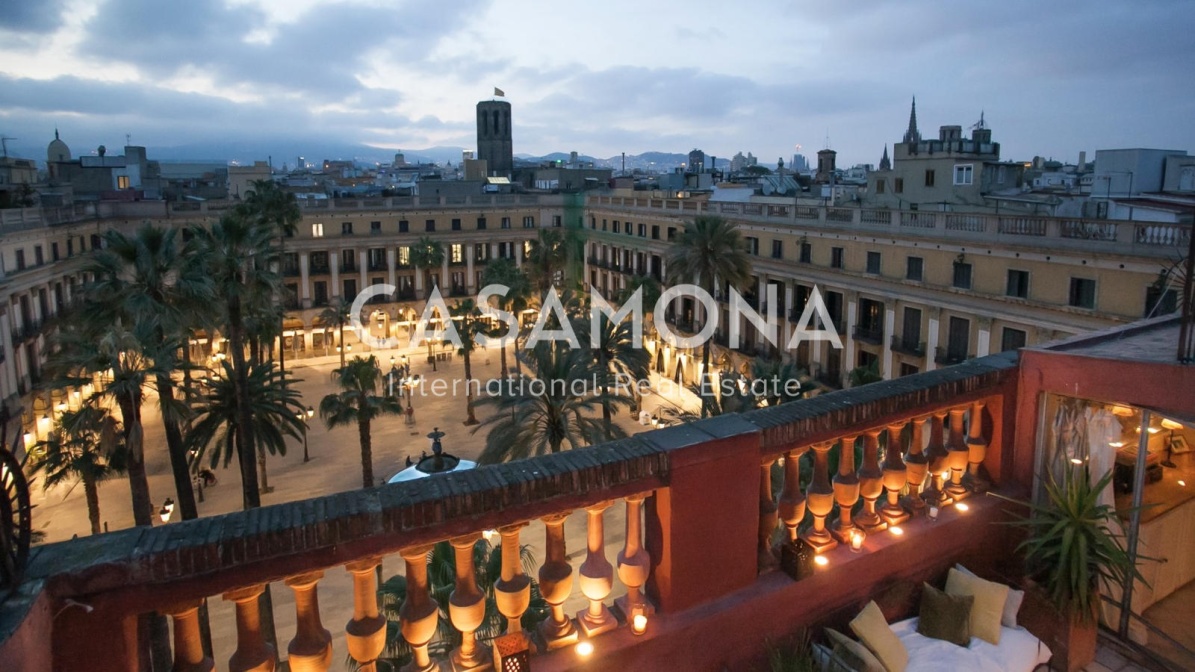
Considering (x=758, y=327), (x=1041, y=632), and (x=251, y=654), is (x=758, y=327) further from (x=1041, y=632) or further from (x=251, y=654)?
(x=251, y=654)

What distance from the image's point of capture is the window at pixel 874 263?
35.7 m

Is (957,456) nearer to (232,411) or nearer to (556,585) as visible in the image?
(556,585)

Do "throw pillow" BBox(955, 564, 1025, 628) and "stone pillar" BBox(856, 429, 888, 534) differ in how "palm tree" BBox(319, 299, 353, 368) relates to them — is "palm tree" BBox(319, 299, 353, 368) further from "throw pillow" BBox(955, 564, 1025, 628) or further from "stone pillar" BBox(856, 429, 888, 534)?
"throw pillow" BBox(955, 564, 1025, 628)

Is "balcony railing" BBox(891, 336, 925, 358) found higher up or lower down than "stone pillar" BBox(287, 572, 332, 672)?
lower down

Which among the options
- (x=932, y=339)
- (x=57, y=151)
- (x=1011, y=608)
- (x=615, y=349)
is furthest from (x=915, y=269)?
(x=57, y=151)

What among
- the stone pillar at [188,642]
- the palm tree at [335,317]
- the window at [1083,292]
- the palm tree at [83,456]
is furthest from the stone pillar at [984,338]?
the palm tree at [335,317]

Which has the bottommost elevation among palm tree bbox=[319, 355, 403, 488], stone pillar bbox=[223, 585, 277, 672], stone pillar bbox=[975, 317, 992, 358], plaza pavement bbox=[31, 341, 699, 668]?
plaza pavement bbox=[31, 341, 699, 668]

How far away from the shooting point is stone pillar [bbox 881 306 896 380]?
34562 mm

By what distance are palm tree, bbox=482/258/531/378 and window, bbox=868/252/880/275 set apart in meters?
21.9

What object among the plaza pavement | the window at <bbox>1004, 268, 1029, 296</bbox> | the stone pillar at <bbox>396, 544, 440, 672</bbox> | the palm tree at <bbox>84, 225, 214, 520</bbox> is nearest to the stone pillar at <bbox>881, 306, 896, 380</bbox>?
the window at <bbox>1004, 268, 1029, 296</bbox>

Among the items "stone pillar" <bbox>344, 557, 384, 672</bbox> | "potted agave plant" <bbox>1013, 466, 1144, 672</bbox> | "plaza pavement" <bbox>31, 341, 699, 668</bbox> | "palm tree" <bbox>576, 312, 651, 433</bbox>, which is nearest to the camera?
"stone pillar" <bbox>344, 557, 384, 672</bbox>

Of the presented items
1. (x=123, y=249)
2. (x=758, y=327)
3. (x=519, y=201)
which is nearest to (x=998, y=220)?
(x=758, y=327)

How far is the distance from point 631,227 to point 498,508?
5564 cm

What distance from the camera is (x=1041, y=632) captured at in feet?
20.6
